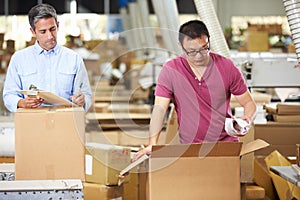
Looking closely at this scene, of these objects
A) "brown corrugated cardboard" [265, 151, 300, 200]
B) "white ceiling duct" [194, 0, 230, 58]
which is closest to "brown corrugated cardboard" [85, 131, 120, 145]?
"white ceiling duct" [194, 0, 230, 58]

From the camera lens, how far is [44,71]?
3.40 meters

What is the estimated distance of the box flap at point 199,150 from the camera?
116 inches

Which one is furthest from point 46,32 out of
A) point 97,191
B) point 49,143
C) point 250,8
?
point 250,8

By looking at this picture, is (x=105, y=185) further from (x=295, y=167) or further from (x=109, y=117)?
(x=109, y=117)

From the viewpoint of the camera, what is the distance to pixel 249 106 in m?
3.29

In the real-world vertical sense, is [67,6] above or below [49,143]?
above

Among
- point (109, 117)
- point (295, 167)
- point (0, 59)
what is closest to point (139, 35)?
point (0, 59)

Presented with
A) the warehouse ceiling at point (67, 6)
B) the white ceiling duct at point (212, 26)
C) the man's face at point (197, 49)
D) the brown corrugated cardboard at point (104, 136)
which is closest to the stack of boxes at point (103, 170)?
the man's face at point (197, 49)

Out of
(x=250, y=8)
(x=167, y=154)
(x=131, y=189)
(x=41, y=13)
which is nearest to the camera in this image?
(x=167, y=154)

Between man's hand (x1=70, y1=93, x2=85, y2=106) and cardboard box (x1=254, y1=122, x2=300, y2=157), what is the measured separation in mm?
2093

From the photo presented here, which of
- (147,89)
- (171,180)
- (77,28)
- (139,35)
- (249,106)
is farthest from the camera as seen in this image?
(77,28)

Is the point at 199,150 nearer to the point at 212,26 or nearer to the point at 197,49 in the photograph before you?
the point at 197,49

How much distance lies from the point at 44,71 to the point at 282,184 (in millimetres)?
1624

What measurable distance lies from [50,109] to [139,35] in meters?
10.8
